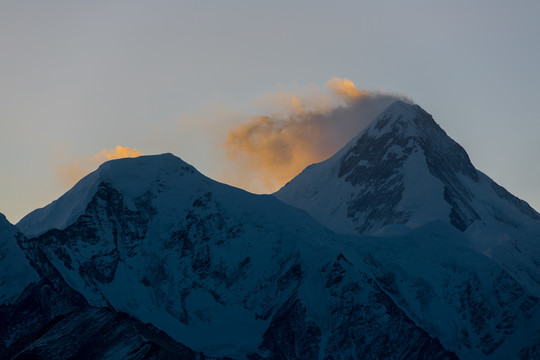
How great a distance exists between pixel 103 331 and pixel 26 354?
6.64m

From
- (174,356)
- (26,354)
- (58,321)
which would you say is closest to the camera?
(174,356)

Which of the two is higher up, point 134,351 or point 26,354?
point 26,354

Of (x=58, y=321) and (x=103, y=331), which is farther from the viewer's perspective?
(x=58, y=321)

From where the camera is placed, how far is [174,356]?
89.0 metres

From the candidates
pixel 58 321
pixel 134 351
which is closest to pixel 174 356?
pixel 134 351

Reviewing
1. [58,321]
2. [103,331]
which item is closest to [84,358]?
[103,331]

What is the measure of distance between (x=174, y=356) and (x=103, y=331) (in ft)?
35.7

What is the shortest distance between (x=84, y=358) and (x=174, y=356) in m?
11.4

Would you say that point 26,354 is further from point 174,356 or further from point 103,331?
point 174,356

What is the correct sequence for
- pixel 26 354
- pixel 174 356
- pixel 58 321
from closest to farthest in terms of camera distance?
pixel 174 356, pixel 26 354, pixel 58 321

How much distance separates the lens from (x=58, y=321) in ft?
344

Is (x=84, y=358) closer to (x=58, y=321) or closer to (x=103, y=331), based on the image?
(x=103, y=331)

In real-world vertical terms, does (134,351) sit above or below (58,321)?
below

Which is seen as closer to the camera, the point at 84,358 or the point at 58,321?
the point at 84,358
